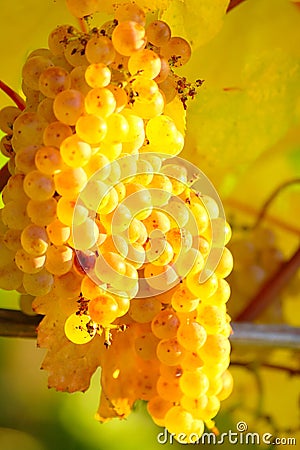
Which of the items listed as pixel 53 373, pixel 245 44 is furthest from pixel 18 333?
pixel 245 44

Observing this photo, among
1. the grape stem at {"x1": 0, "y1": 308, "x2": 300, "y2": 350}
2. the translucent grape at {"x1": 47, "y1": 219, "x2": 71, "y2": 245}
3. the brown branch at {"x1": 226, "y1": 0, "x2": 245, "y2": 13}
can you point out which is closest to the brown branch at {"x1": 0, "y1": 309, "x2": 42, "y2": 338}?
the grape stem at {"x1": 0, "y1": 308, "x2": 300, "y2": 350}

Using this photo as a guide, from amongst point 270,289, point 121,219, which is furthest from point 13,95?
point 270,289

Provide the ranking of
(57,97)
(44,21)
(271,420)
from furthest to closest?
(271,420) < (44,21) < (57,97)

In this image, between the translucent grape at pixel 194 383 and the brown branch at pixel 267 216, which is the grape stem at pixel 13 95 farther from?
the brown branch at pixel 267 216

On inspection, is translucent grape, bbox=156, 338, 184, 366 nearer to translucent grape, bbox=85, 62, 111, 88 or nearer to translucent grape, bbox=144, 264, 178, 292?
translucent grape, bbox=144, 264, 178, 292

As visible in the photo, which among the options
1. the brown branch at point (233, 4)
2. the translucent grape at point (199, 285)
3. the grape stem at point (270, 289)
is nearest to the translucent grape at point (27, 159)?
the translucent grape at point (199, 285)

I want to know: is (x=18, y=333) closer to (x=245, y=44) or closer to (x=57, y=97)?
(x=57, y=97)
